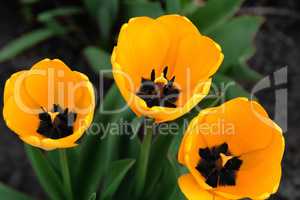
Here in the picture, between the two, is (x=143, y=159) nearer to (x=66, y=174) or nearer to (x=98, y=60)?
(x=66, y=174)

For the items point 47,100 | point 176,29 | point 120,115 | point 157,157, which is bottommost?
point 157,157

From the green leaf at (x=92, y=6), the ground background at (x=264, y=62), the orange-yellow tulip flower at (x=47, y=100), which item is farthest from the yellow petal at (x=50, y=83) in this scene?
the green leaf at (x=92, y=6)

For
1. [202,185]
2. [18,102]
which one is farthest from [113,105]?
[202,185]

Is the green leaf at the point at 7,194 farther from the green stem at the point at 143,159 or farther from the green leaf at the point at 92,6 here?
the green leaf at the point at 92,6

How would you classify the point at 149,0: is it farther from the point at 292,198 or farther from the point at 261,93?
the point at 292,198

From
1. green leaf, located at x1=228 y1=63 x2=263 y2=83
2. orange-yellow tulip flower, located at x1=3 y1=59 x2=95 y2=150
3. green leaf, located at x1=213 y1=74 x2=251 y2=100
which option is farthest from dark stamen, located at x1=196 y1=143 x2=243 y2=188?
green leaf, located at x1=228 y1=63 x2=263 y2=83

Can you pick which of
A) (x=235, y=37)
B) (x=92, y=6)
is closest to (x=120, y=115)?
(x=235, y=37)
